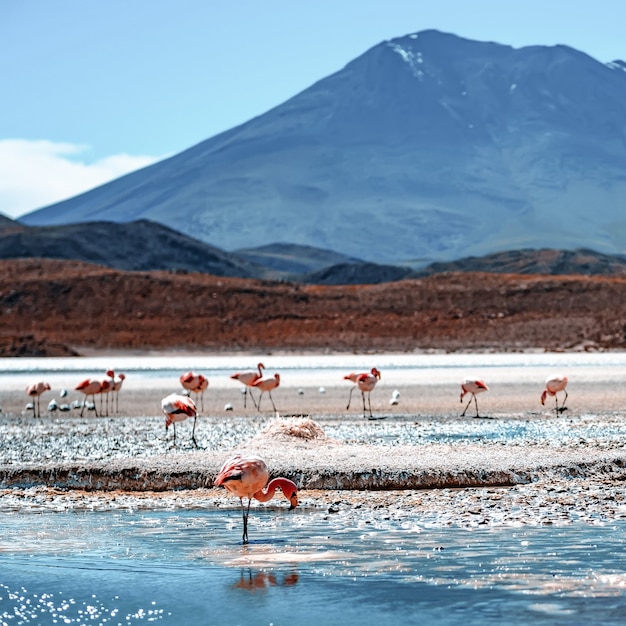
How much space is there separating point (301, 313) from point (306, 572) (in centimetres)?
5505

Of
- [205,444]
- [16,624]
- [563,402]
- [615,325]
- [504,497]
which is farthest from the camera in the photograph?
[615,325]

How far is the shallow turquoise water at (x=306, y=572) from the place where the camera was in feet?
28.0

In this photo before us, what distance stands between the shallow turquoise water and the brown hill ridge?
43102mm

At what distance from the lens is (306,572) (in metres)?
9.68

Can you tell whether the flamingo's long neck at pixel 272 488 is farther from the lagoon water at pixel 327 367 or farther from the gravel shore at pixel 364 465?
the lagoon water at pixel 327 367

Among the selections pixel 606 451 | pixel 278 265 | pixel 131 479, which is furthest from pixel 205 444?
pixel 278 265

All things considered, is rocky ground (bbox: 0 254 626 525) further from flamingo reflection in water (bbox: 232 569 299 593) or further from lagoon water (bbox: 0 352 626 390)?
lagoon water (bbox: 0 352 626 390)

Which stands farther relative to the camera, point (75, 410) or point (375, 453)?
point (75, 410)

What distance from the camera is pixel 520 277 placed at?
72.5 metres

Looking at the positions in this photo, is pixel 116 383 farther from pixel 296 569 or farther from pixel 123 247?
pixel 123 247

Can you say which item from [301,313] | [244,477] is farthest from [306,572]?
[301,313]

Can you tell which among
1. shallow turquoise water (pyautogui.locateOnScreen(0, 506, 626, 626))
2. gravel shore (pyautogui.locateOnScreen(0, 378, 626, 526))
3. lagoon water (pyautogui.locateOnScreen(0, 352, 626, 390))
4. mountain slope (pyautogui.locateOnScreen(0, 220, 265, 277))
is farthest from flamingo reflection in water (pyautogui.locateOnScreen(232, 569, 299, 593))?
mountain slope (pyautogui.locateOnScreen(0, 220, 265, 277))

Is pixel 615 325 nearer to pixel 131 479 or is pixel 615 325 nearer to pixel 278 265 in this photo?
pixel 131 479

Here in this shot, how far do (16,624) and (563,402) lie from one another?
17728 millimetres
